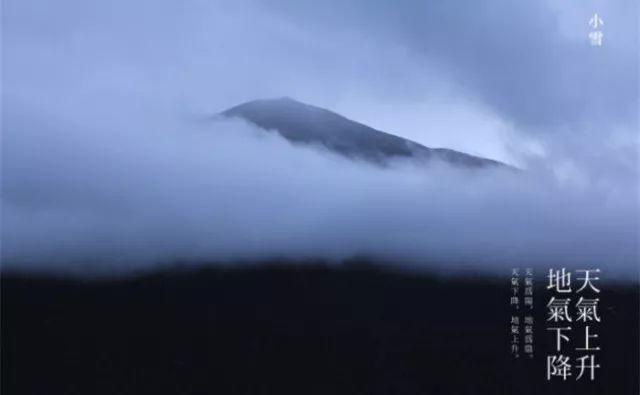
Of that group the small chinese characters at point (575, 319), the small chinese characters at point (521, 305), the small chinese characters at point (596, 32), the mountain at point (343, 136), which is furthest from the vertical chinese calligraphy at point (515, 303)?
the small chinese characters at point (596, 32)

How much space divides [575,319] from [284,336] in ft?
3.57

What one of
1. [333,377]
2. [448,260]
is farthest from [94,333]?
[448,260]

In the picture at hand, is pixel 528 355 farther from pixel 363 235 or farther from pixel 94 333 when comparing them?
pixel 94 333

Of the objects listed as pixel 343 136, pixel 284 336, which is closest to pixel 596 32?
pixel 343 136

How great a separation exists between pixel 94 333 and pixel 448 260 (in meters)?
1.27

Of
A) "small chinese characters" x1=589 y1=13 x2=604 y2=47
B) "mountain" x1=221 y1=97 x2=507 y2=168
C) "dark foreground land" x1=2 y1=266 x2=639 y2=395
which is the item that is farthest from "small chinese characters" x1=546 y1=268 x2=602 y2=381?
"small chinese characters" x1=589 y1=13 x2=604 y2=47

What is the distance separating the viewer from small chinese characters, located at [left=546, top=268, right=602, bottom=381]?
2648 millimetres

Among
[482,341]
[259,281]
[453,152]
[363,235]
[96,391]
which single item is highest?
[453,152]

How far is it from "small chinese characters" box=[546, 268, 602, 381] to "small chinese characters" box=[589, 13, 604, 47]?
85 cm

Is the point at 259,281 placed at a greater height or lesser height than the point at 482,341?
greater

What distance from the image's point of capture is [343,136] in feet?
8.41

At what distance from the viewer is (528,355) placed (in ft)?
8.61

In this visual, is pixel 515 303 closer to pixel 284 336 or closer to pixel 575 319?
pixel 575 319

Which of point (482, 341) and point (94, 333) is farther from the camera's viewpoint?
point (482, 341)
